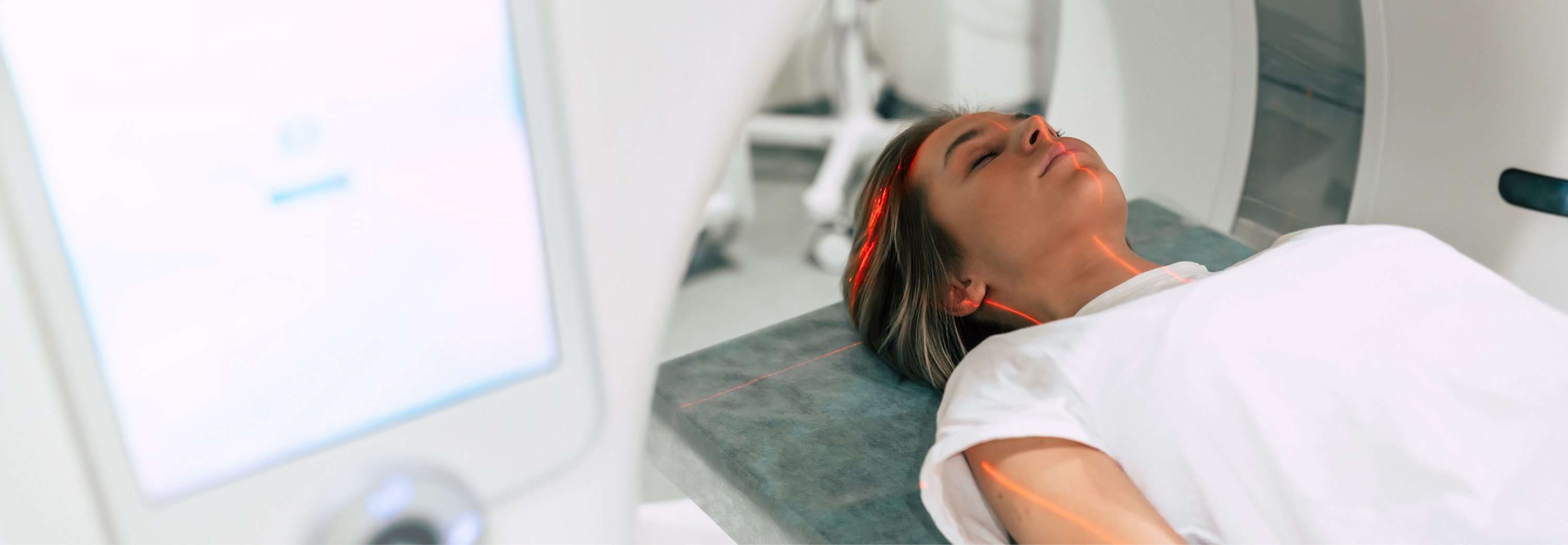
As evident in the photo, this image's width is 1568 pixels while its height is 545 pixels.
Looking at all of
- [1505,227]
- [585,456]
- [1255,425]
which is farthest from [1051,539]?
[1505,227]

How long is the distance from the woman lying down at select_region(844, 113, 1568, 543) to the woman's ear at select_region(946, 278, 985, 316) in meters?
0.02

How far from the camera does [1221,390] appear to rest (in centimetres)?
74

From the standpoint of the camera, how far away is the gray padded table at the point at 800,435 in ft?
2.59

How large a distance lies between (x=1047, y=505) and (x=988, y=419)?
0.08 metres

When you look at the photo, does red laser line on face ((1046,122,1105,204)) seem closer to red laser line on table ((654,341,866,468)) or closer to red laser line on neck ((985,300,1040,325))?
red laser line on neck ((985,300,1040,325))

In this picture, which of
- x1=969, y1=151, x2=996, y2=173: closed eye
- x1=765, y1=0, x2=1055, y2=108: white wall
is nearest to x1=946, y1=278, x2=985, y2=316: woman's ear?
x1=969, y1=151, x2=996, y2=173: closed eye

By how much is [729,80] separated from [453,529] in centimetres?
14

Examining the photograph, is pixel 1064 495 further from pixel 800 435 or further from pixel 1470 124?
pixel 1470 124

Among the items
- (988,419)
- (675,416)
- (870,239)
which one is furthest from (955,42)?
(988,419)

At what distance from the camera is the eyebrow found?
34.6 inches

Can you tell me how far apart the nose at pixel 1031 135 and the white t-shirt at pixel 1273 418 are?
0.16m

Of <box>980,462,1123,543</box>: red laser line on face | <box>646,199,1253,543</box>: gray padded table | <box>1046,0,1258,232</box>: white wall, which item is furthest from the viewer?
<box>1046,0,1258,232</box>: white wall

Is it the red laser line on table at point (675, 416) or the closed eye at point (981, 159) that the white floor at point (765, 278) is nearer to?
the red laser line on table at point (675, 416)

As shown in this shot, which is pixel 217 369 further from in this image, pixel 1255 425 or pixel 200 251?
pixel 1255 425
